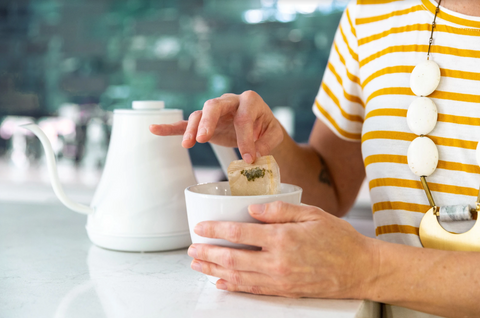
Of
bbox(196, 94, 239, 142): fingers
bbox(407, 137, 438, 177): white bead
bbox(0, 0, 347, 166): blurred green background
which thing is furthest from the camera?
bbox(0, 0, 347, 166): blurred green background

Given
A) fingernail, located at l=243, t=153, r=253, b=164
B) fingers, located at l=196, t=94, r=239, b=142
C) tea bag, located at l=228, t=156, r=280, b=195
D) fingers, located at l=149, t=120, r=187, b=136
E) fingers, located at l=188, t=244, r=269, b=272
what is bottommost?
fingers, located at l=188, t=244, r=269, b=272

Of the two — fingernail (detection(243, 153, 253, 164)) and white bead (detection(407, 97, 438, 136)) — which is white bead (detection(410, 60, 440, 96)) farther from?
fingernail (detection(243, 153, 253, 164))

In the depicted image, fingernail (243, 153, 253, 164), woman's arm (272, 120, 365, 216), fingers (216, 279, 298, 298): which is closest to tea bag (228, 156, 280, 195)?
fingernail (243, 153, 253, 164)

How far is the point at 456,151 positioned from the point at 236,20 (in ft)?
6.01

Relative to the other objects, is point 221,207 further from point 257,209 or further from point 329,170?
point 329,170

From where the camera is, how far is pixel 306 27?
7.46 feet

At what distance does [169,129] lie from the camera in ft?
2.25

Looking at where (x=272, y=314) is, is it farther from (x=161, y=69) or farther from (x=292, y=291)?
(x=161, y=69)

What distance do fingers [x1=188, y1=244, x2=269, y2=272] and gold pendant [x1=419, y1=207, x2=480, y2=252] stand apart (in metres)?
0.33

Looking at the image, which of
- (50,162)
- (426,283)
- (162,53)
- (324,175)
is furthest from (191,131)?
(162,53)

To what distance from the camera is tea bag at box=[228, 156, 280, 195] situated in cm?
58

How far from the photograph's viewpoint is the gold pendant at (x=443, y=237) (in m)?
0.65

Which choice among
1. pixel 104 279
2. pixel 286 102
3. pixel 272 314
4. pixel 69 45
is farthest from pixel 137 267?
pixel 69 45

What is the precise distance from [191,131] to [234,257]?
20 cm
